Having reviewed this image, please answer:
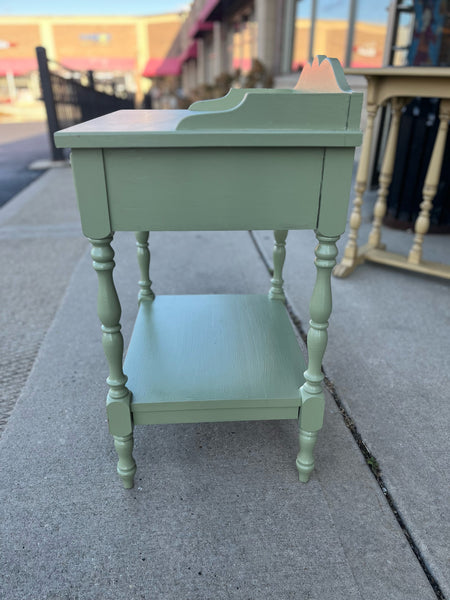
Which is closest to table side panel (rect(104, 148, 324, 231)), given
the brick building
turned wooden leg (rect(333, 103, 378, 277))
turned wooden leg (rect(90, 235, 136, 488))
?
turned wooden leg (rect(90, 235, 136, 488))

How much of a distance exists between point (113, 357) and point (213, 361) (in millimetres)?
422

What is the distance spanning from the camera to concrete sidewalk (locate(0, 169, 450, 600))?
1.20m

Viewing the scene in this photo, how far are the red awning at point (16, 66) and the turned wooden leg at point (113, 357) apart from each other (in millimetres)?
37035

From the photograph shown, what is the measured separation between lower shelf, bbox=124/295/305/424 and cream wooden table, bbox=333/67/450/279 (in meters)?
1.25

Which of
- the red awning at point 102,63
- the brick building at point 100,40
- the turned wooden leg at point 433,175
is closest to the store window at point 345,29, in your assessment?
the turned wooden leg at point 433,175

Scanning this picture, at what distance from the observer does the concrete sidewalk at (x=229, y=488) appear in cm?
120

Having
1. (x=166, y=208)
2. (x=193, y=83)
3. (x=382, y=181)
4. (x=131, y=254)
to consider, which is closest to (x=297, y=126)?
(x=166, y=208)

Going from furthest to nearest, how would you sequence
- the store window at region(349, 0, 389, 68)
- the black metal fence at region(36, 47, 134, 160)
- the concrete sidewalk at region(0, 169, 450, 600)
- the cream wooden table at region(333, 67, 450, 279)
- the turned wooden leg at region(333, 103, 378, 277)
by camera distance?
the black metal fence at region(36, 47, 134, 160), the store window at region(349, 0, 389, 68), the turned wooden leg at region(333, 103, 378, 277), the cream wooden table at region(333, 67, 450, 279), the concrete sidewalk at region(0, 169, 450, 600)

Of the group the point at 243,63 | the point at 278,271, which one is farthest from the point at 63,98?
the point at 278,271

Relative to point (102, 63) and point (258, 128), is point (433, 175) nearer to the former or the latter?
point (258, 128)

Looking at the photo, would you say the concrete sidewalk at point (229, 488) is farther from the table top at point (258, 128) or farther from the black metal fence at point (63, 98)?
the black metal fence at point (63, 98)

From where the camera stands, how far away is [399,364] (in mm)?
2094

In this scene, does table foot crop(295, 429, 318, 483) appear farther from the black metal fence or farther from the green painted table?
the black metal fence

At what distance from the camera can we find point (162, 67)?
30672mm
